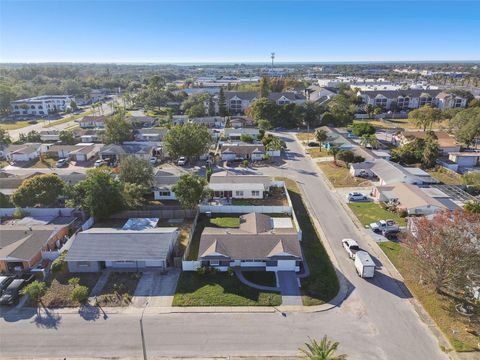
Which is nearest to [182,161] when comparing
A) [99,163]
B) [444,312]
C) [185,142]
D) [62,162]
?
[185,142]

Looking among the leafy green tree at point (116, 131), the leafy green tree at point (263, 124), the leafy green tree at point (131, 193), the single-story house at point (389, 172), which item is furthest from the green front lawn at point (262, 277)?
the leafy green tree at point (263, 124)

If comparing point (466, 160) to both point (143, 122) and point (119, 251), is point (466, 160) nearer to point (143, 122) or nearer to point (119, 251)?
point (119, 251)

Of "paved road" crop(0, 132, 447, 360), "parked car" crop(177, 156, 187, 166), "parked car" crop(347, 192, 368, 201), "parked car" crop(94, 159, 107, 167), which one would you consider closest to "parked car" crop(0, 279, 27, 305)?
"paved road" crop(0, 132, 447, 360)

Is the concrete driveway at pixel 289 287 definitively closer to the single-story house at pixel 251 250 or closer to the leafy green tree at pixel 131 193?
the single-story house at pixel 251 250

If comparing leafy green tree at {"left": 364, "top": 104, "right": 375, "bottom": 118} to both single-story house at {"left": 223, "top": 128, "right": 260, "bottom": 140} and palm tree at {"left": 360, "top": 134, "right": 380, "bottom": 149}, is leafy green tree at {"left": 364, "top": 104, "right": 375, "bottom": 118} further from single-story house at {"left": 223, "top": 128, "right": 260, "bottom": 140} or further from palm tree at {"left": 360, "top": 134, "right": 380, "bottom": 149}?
single-story house at {"left": 223, "top": 128, "right": 260, "bottom": 140}

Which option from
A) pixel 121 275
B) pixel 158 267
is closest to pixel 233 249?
pixel 158 267

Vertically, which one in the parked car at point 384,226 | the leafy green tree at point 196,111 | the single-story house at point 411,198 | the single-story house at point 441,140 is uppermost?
the leafy green tree at point 196,111
